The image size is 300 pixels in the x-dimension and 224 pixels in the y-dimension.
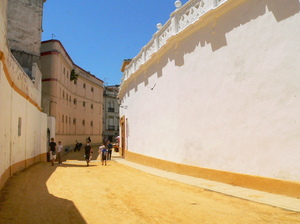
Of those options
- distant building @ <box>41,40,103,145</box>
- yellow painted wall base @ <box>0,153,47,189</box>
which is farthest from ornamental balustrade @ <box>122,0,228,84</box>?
distant building @ <box>41,40,103,145</box>

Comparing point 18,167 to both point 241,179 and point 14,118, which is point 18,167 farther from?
point 241,179

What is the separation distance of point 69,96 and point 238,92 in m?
30.0

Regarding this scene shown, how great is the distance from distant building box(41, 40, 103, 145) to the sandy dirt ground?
15.3m

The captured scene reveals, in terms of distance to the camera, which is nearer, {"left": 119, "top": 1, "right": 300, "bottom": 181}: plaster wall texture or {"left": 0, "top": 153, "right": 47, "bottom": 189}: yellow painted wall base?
{"left": 119, "top": 1, "right": 300, "bottom": 181}: plaster wall texture

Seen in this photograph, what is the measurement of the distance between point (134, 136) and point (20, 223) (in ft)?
45.3

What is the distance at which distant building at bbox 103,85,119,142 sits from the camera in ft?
177

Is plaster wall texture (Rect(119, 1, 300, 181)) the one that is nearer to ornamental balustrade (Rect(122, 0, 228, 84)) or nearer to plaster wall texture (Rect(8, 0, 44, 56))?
ornamental balustrade (Rect(122, 0, 228, 84))

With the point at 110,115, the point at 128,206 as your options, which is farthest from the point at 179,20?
the point at 110,115

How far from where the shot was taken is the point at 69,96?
116 feet

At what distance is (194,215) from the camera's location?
211 inches

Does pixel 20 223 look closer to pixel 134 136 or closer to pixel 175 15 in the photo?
pixel 175 15

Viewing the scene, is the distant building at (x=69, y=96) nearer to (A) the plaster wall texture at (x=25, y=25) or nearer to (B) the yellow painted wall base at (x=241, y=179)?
(A) the plaster wall texture at (x=25, y=25)

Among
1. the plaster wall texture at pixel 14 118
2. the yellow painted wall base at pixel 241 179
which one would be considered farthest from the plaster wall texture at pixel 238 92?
the plaster wall texture at pixel 14 118

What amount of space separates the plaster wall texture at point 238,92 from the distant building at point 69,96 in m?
14.3
